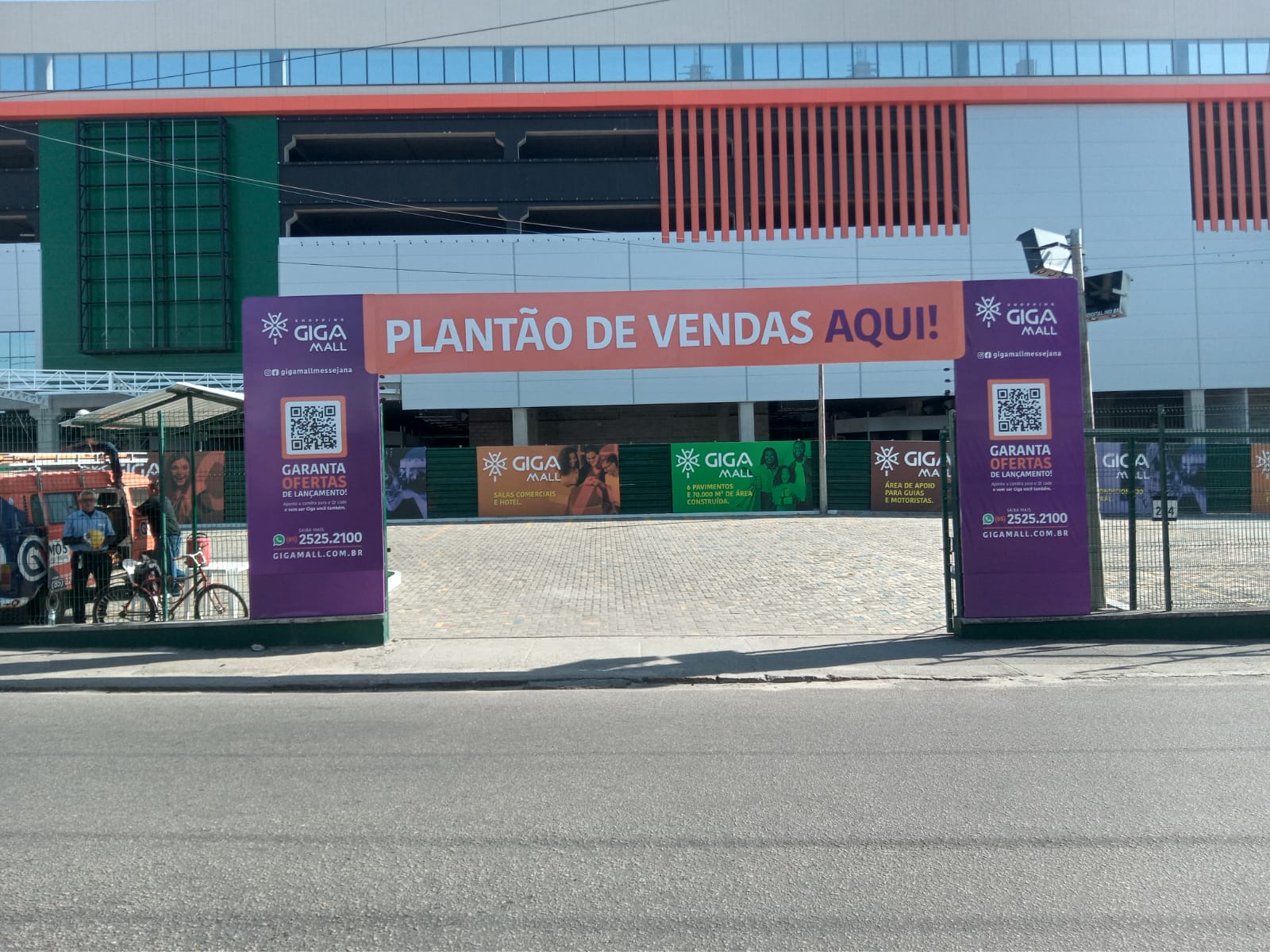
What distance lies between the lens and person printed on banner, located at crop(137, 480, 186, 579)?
10.5m

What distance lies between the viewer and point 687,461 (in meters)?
26.8

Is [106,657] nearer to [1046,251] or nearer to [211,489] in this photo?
[211,489]

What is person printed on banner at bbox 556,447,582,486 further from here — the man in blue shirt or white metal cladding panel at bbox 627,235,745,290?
the man in blue shirt

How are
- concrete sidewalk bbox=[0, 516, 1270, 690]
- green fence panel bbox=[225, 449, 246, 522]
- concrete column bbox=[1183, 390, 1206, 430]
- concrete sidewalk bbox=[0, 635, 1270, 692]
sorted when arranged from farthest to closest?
1. concrete column bbox=[1183, 390, 1206, 430]
2. green fence panel bbox=[225, 449, 246, 522]
3. concrete sidewalk bbox=[0, 516, 1270, 690]
4. concrete sidewalk bbox=[0, 635, 1270, 692]

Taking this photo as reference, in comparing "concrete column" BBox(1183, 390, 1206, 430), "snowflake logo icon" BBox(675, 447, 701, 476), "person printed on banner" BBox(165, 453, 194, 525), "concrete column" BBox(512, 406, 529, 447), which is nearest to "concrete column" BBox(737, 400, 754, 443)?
"concrete column" BBox(512, 406, 529, 447)

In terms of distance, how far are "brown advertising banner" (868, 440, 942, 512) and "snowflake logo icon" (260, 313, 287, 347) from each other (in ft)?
63.2

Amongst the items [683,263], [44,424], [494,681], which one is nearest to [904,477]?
[683,263]

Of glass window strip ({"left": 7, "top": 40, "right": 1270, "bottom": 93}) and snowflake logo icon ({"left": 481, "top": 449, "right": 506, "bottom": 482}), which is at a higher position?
glass window strip ({"left": 7, "top": 40, "right": 1270, "bottom": 93})

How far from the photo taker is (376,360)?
402 inches

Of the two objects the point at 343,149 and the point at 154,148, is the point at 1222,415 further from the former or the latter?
the point at 154,148

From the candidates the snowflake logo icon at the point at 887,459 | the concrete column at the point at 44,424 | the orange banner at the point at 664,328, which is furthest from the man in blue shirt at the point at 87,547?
the concrete column at the point at 44,424

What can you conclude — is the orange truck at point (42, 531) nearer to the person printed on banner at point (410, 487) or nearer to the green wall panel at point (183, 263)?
the person printed on banner at point (410, 487)

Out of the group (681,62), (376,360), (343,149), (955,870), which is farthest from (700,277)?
(955,870)

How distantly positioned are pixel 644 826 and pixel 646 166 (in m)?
37.1
